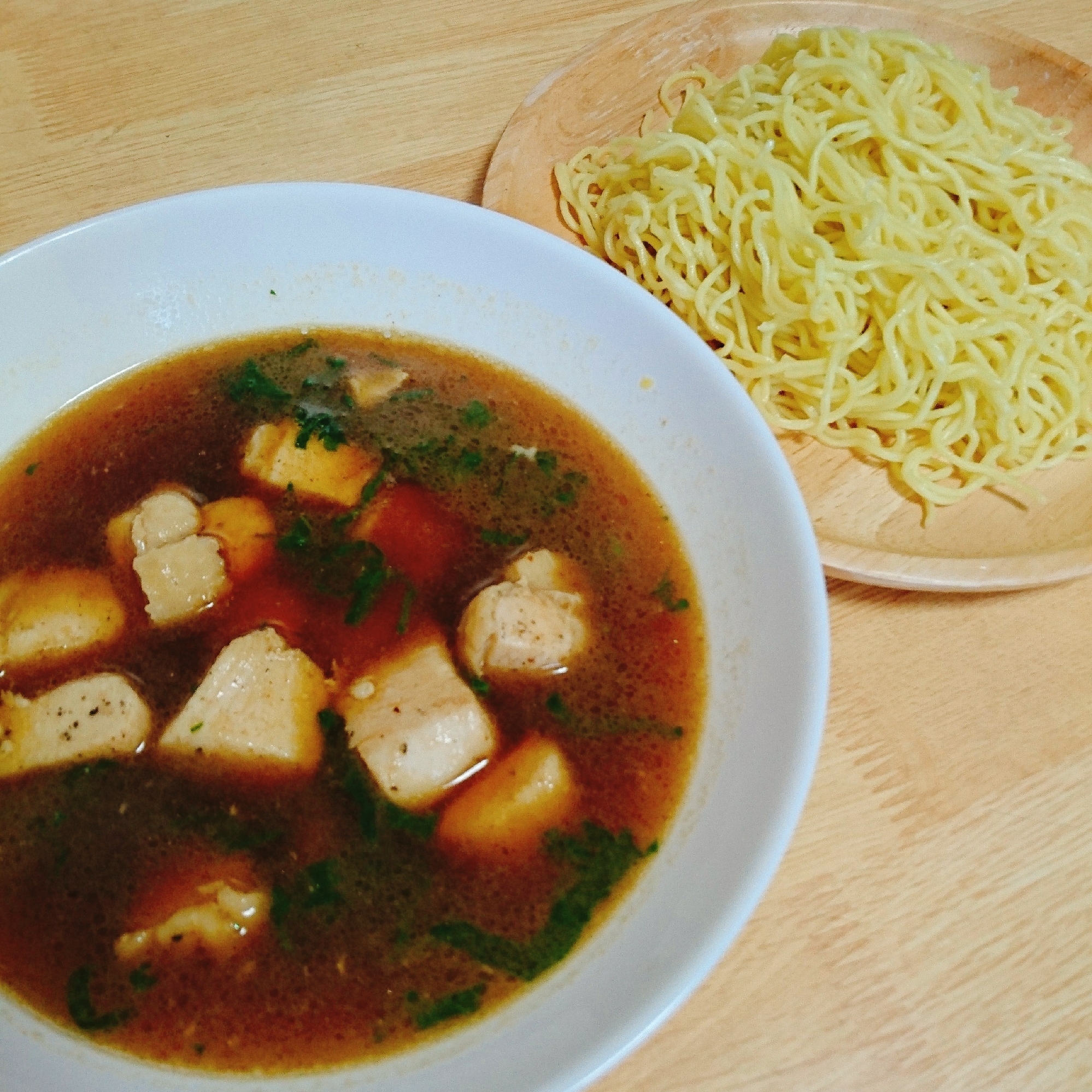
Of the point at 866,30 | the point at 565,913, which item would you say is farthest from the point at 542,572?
the point at 866,30

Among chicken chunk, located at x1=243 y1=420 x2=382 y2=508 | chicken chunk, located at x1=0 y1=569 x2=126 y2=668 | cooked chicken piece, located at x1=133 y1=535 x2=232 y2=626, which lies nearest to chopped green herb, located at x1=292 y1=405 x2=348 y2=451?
chicken chunk, located at x1=243 y1=420 x2=382 y2=508

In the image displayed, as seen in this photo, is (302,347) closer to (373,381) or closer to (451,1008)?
(373,381)

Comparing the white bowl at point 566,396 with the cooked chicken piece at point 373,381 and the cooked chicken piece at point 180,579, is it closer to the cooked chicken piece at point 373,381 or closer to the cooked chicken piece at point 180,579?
the cooked chicken piece at point 373,381

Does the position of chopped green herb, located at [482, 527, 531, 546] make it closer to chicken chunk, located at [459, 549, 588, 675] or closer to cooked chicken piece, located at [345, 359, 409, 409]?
chicken chunk, located at [459, 549, 588, 675]

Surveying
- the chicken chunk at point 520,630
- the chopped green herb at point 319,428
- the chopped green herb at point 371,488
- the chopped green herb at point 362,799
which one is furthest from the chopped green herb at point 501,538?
the chopped green herb at point 362,799

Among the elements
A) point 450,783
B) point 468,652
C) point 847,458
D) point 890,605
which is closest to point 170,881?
point 450,783

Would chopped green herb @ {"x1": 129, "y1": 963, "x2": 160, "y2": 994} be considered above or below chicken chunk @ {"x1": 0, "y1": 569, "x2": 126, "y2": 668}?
below
